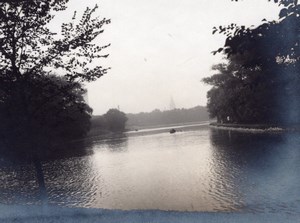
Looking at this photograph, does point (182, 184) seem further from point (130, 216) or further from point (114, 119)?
point (114, 119)

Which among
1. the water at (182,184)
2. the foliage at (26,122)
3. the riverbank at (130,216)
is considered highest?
the foliage at (26,122)

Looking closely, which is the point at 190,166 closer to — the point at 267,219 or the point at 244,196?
the point at 244,196

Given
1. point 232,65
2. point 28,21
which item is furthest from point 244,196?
point 232,65

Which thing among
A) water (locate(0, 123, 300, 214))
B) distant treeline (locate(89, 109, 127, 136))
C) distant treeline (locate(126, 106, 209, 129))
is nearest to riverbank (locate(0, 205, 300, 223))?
water (locate(0, 123, 300, 214))

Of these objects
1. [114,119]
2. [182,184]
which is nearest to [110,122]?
[114,119]

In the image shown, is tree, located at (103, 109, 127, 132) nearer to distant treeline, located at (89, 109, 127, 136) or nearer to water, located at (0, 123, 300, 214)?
distant treeline, located at (89, 109, 127, 136)

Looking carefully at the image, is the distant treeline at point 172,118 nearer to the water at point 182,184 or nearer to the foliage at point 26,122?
the water at point 182,184

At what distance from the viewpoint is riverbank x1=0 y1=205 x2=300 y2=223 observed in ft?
30.0

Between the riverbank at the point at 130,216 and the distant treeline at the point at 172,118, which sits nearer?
the riverbank at the point at 130,216

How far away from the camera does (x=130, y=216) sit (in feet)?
32.0

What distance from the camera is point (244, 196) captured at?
14.2 meters

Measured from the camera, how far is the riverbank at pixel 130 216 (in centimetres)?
913

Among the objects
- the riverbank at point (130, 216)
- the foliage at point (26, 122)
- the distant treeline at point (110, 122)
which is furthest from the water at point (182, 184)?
the distant treeline at point (110, 122)

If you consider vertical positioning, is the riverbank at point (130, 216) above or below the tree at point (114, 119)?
below
